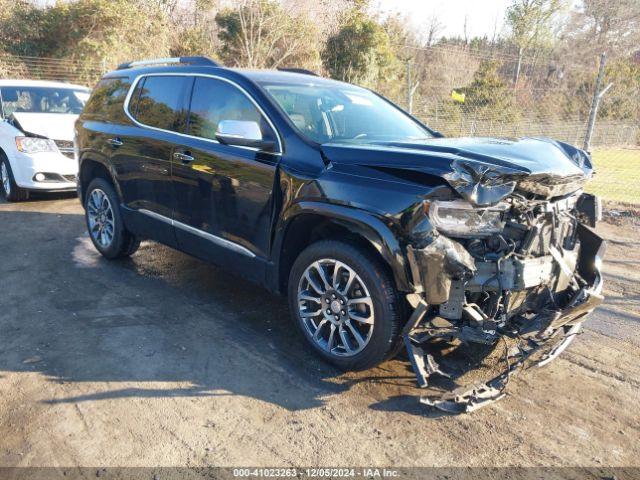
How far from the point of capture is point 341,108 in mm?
4262

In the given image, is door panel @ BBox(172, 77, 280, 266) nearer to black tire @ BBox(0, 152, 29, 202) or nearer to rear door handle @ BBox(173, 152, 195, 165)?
rear door handle @ BBox(173, 152, 195, 165)

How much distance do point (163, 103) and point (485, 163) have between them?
3.06 m

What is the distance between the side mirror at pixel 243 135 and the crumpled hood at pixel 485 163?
0.47 metres

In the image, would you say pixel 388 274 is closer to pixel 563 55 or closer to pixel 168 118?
pixel 168 118

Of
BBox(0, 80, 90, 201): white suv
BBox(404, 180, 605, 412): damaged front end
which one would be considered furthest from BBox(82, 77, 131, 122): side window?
BBox(404, 180, 605, 412): damaged front end

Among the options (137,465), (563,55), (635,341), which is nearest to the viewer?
(137,465)

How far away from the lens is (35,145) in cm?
806

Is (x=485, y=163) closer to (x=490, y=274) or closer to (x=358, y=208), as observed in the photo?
(x=490, y=274)

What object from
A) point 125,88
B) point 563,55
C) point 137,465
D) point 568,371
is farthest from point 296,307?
point 563,55

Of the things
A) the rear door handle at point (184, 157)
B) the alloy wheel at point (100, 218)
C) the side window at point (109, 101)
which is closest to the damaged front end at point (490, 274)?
the rear door handle at point (184, 157)

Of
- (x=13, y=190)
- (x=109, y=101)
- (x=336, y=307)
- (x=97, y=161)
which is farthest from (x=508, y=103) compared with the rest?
(x=336, y=307)

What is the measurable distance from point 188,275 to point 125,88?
2.00 meters

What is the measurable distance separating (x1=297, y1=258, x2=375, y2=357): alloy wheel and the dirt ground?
212 millimetres

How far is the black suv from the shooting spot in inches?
115
